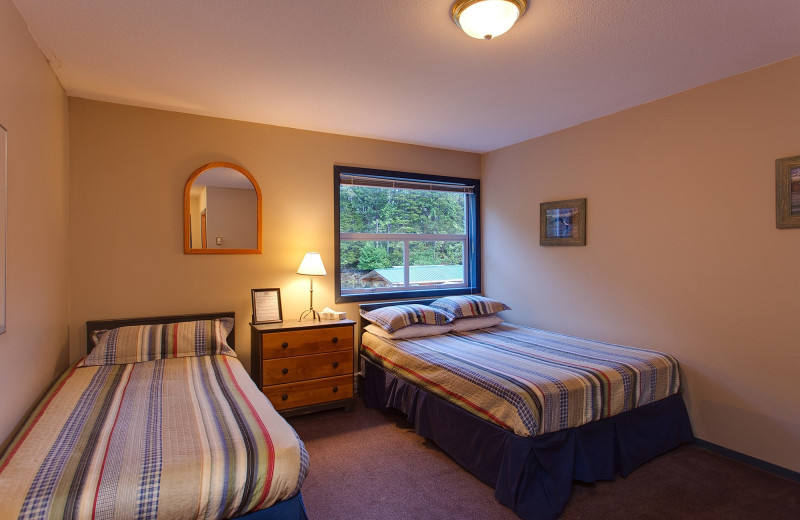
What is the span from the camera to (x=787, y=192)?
2.40m

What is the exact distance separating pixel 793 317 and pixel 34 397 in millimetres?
4081

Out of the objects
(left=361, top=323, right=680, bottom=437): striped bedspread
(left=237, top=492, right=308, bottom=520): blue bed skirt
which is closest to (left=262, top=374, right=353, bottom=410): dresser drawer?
(left=361, top=323, right=680, bottom=437): striped bedspread

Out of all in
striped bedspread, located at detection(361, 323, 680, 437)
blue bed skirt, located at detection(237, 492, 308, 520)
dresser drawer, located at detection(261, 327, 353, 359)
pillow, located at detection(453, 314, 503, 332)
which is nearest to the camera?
blue bed skirt, located at detection(237, 492, 308, 520)

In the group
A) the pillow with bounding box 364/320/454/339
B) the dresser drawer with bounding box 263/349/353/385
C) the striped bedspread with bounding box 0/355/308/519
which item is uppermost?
the pillow with bounding box 364/320/454/339

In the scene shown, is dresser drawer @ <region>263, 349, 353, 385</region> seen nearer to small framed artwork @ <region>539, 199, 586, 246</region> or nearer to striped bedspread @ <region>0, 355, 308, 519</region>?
striped bedspread @ <region>0, 355, 308, 519</region>

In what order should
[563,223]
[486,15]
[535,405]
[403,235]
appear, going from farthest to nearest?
[403,235]
[563,223]
[535,405]
[486,15]

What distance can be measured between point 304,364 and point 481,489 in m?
1.54

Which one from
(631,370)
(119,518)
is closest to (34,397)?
(119,518)

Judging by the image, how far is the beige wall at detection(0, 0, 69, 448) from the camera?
69.7 inches

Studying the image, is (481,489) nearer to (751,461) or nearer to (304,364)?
(304,364)

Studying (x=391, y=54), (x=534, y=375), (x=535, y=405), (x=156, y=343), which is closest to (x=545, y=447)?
(x=535, y=405)

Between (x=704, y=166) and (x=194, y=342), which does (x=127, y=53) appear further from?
(x=704, y=166)

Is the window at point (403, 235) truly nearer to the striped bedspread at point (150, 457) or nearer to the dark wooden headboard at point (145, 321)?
the dark wooden headboard at point (145, 321)

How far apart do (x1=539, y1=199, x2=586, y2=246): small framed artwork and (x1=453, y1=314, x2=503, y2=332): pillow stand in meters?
0.83
